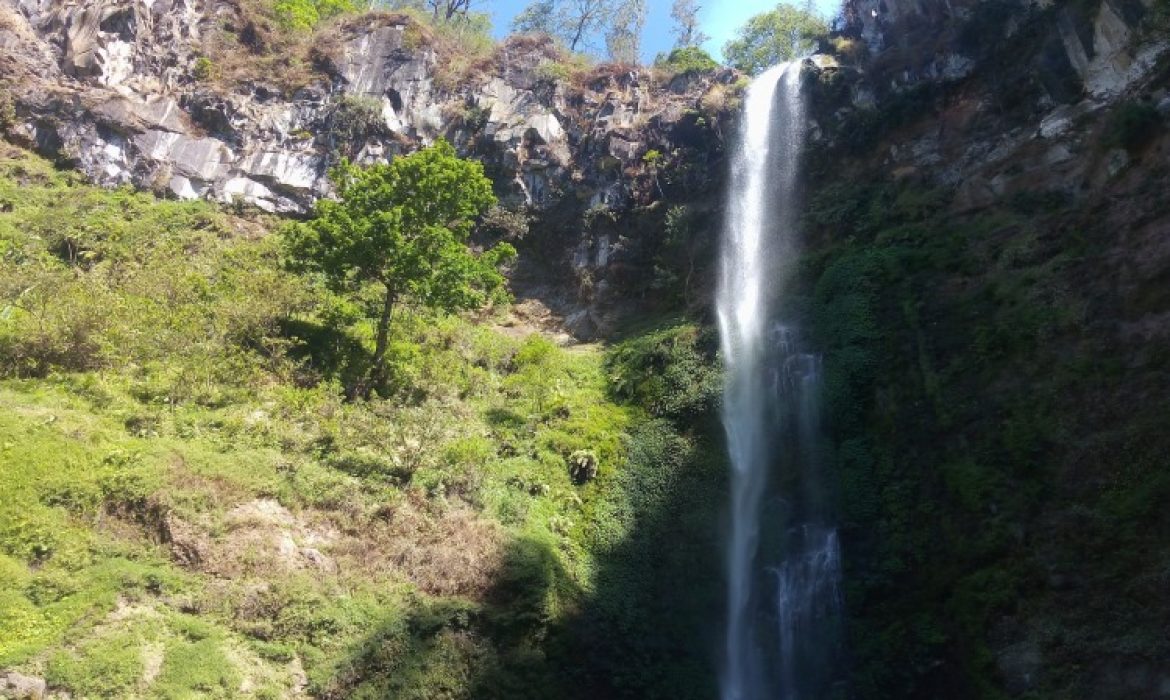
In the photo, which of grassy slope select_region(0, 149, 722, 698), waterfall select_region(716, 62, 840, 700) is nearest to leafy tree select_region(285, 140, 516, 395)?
grassy slope select_region(0, 149, 722, 698)

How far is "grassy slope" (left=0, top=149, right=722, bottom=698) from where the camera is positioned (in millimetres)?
10961

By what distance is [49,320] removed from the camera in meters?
15.9

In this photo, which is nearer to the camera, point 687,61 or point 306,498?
point 306,498

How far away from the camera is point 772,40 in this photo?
43594 mm

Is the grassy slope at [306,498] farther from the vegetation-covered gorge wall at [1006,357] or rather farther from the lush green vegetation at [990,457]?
the vegetation-covered gorge wall at [1006,357]

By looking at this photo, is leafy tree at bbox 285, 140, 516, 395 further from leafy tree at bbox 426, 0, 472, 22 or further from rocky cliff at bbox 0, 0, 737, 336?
leafy tree at bbox 426, 0, 472, 22

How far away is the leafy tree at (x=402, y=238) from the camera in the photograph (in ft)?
63.0

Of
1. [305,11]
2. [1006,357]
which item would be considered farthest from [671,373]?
[305,11]

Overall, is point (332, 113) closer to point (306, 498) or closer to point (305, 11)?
point (305, 11)

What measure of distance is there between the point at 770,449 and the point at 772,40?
32.8m

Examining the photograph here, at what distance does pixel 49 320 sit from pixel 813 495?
55.4 feet

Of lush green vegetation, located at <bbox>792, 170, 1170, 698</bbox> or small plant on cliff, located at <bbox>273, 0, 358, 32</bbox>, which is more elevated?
small plant on cliff, located at <bbox>273, 0, 358, 32</bbox>

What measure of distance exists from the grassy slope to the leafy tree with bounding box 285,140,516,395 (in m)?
1.35

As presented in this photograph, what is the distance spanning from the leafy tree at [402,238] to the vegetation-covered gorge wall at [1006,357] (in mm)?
9605
